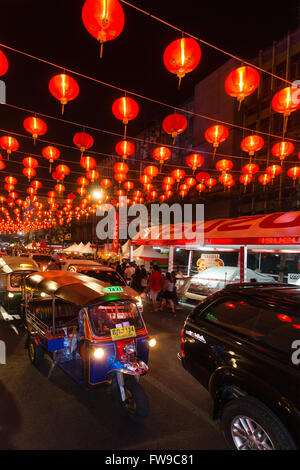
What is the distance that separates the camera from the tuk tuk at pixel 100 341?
12.4 ft

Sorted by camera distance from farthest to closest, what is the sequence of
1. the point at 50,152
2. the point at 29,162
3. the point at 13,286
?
1. the point at 29,162
2. the point at 50,152
3. the point at 13,286

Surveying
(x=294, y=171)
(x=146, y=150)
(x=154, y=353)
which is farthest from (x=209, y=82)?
(x=154, y=353)

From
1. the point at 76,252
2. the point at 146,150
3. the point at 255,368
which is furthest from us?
the point at 146,150

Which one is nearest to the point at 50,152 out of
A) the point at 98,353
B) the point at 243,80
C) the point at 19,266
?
the point at 19,266

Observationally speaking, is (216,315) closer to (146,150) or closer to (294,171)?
(294,171)

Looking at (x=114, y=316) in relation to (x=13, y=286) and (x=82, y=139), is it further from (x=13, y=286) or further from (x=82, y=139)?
(x=82, y=139)

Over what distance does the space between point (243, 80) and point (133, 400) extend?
26.1 feet

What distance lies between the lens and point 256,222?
11.1m

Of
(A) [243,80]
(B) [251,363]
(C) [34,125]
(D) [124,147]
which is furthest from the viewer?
(D) [124,147]

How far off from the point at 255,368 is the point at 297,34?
27.5 metres

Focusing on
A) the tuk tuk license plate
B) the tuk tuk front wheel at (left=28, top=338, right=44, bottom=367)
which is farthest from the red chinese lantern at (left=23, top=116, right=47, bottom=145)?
the tuk tuk license plate

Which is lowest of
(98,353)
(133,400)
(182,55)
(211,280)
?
(133,400)
